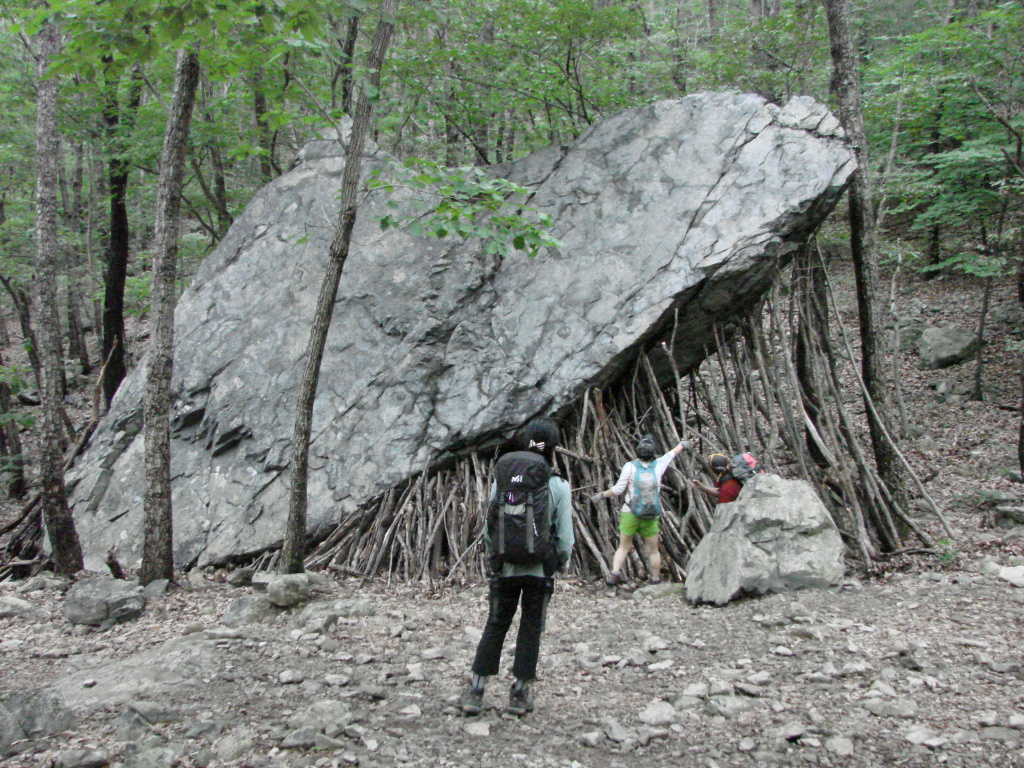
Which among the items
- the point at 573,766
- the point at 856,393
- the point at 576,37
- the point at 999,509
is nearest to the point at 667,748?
the point at 573,766

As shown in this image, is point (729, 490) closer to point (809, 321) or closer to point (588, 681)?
point (809, 321)

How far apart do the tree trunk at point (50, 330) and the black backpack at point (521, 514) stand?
424cm

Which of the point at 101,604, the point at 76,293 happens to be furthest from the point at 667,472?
the point at 76,293

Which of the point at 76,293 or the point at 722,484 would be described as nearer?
the point at 722,484

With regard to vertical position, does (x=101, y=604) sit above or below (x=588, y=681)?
above

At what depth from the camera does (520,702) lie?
320cm

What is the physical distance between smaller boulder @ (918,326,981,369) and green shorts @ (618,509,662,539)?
8711mm

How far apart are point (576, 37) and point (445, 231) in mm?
4755

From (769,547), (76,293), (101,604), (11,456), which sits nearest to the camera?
(101,604)

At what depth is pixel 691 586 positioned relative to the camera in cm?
514

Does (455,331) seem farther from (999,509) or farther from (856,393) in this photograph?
(856,393)

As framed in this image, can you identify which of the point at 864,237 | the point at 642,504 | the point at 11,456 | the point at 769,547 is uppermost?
the point at 864,237

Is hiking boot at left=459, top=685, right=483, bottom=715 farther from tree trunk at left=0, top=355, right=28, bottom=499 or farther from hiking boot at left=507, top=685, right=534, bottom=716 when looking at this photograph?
tree trunk at left=0, top=355, right=28, bottom=499

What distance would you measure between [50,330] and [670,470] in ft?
17.8
